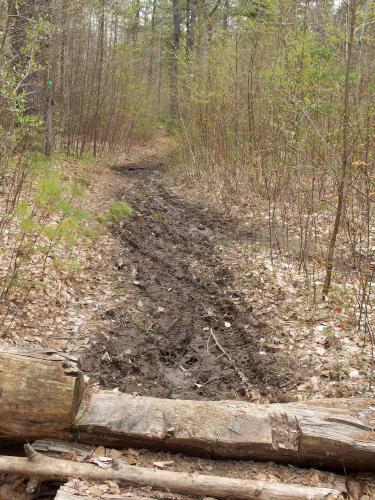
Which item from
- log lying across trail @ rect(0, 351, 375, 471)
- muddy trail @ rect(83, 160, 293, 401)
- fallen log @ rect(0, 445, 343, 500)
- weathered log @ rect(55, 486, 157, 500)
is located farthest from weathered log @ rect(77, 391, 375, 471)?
muddy trail @ rect(83, 160, 293, 401)

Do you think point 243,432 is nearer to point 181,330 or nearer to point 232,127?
point 181,330

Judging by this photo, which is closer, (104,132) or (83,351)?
(83,351)

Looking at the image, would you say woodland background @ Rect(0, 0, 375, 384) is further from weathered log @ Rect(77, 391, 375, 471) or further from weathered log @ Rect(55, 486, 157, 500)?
weathered log @ Rect(55, 486, 157, 500)

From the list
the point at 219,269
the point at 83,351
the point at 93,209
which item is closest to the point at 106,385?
the point at 83,351

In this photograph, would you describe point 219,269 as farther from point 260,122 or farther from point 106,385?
point 260,122

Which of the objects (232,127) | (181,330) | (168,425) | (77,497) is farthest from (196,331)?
(232,127)

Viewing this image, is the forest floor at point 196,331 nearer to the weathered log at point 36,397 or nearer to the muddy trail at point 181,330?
the muddy trail at point 181,330

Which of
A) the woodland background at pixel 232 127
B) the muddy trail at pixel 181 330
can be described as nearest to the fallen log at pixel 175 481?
the muddy trail at pixel 181 330

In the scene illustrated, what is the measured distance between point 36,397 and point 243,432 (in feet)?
4.84

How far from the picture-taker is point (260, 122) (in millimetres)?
9703

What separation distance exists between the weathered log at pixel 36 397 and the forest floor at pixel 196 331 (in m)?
0.52

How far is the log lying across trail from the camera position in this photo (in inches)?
122

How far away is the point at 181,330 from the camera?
18.4 feet

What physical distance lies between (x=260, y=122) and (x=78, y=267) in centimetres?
534
